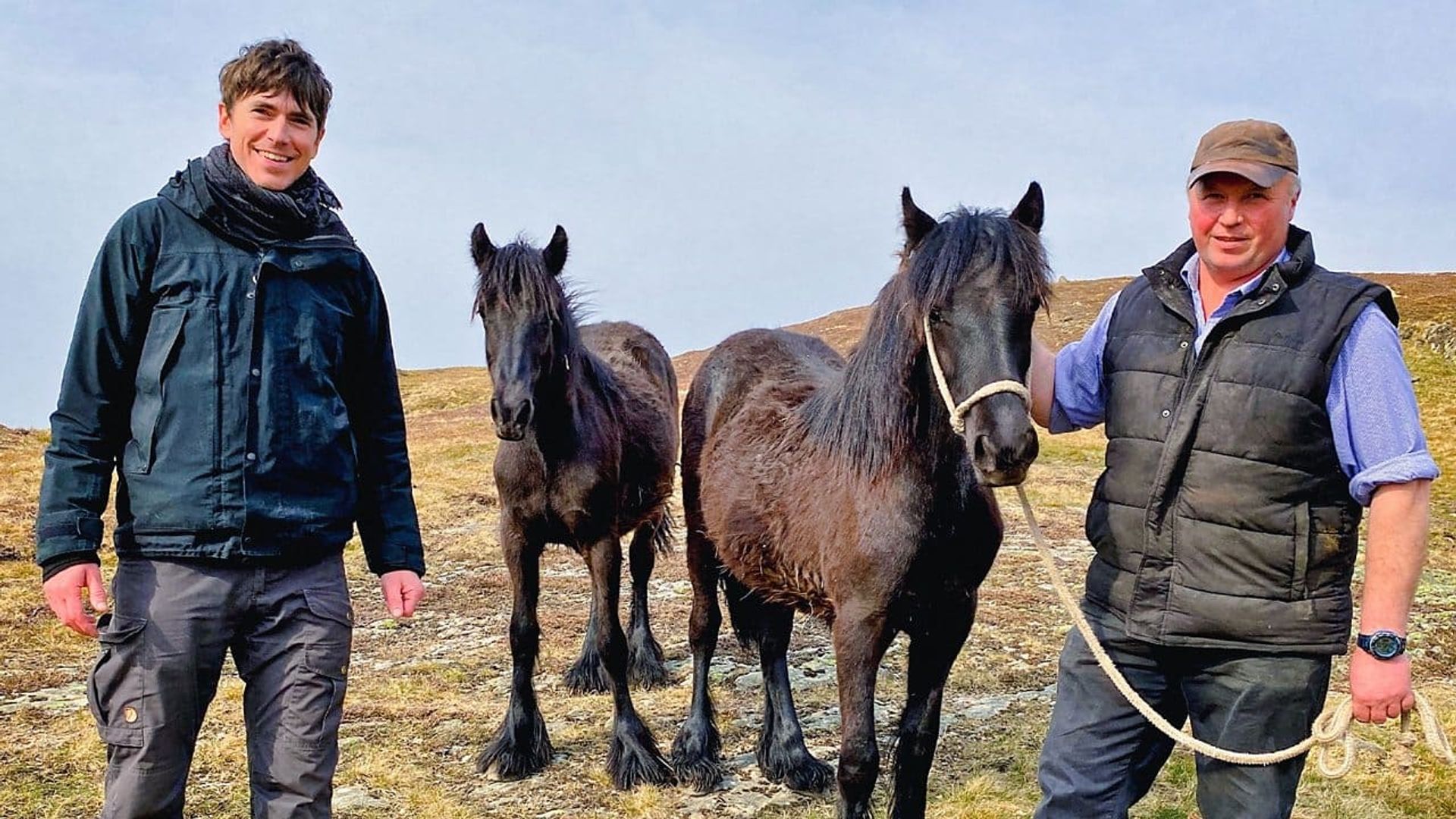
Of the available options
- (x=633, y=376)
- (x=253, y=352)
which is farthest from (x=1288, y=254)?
(x=633, y=376)

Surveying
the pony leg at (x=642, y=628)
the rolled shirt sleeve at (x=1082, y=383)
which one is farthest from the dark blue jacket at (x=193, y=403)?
the pony leg at (x=642, y=628)

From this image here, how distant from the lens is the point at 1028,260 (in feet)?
10.3

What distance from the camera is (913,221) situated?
3402 millimetres

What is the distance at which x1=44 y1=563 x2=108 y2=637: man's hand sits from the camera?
2.48 metres

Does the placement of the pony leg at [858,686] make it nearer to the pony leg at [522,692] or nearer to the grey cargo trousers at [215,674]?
the grey cargo trousers at [215,674]

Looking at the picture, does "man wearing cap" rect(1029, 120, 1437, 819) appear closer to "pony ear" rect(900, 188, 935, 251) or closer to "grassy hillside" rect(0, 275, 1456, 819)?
"pony ear" rect(900, 188, 935, 251)

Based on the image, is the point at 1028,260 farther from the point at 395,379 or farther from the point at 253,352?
the point at 253,352

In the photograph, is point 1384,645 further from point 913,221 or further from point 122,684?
point 122,684

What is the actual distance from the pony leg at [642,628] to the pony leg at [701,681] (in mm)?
944

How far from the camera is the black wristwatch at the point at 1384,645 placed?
2387mm

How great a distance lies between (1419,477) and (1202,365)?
1.85 feet

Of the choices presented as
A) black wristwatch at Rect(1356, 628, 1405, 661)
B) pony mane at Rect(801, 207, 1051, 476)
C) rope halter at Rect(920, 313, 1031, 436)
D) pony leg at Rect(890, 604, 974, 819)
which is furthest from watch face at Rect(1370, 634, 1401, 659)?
pony leg at Rect(890, 604, 974, 819)

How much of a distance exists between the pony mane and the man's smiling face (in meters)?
1.95

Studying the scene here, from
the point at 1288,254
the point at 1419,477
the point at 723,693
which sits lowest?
the point at 723,693
